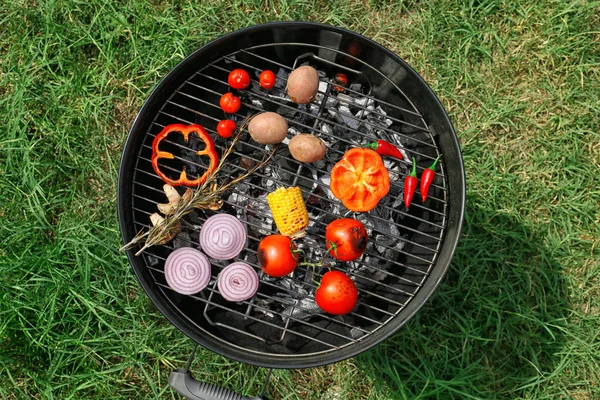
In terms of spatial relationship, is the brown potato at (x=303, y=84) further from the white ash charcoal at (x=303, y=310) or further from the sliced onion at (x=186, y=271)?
the white ash charcoal at (x=303, y=310)

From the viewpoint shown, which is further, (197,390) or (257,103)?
(257,103)

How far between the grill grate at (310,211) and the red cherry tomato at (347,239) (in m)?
0.24

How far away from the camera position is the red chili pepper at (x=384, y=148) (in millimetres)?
3553

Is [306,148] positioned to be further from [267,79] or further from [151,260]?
[151,260]

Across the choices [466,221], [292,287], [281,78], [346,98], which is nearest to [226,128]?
[281,78]

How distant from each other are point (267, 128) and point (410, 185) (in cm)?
113

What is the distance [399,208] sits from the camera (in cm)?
379

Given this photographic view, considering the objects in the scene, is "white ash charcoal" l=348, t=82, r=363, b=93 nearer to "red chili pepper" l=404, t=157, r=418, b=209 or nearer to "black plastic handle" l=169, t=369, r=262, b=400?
"red chili pepper" l=404, t=157, r=418, b=209

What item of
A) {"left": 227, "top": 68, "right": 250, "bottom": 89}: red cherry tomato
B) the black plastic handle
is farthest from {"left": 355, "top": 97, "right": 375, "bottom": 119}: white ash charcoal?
the black plastic handle

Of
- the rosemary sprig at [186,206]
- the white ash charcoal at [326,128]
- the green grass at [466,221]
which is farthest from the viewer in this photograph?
the green grass at [466,221]

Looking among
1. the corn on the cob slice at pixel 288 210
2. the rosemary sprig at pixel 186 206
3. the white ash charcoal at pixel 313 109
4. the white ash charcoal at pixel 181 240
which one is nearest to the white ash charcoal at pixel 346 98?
the white ash charcoal at pixel 313 109

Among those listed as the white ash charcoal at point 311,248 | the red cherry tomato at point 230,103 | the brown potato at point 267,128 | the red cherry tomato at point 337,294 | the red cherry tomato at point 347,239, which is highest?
the red cherry tomato at point 230,103

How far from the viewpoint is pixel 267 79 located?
3.56 meters

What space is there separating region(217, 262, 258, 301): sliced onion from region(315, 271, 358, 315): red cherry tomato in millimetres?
505
